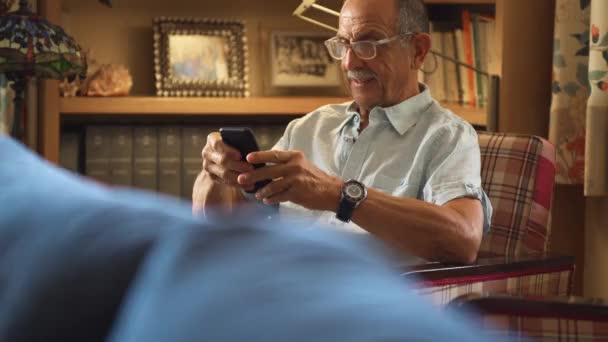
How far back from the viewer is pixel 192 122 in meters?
2.85

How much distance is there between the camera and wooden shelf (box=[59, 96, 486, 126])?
256 cm

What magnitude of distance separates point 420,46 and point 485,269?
560 millimetres

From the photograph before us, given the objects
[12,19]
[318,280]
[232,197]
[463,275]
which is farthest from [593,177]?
[318,280]

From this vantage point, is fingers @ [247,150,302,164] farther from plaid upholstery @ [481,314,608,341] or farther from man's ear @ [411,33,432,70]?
plaid upholstery @ [481,314,608,341]

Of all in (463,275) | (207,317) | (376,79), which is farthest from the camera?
(376,79)

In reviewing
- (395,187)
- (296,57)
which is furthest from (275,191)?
(296,57)

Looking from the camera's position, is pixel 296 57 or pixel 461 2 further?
pixel 296 57

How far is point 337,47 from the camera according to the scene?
5.95ft

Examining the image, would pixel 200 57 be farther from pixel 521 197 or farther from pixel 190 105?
pixel 521 197

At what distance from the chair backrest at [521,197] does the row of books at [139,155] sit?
1.19m

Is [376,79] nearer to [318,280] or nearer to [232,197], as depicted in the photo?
[232,197]

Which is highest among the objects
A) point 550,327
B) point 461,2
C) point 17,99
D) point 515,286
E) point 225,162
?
point 461,2

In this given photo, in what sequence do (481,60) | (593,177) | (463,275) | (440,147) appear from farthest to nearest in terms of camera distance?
(481,60)
(593,177)
(440,147)
(463,275)

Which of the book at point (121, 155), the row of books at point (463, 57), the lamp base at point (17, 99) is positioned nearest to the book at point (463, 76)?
the row of books at point (463, 57)
